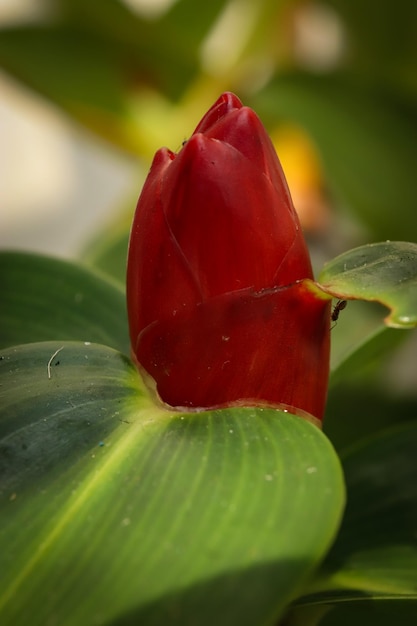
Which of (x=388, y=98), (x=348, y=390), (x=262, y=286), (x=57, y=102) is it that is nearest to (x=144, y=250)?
(x=262, y=286)

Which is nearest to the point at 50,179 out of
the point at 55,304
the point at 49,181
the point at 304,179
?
the point at 49,181

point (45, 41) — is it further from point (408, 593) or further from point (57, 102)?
point (408, 593)

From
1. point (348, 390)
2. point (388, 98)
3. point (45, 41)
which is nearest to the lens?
point (348, 390)

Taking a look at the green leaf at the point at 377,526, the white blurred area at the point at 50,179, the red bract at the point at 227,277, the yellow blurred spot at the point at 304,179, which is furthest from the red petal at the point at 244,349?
the white blurred area at the point at 50,179

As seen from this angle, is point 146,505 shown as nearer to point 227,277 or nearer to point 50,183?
point 227,277

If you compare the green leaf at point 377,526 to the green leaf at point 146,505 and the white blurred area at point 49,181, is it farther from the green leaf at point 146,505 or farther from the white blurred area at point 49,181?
the white blurred area at point 49,181

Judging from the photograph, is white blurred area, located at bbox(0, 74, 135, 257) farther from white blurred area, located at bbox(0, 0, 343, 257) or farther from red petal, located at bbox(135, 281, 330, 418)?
red petal, located at bbox(135, 281, 330, 418)
